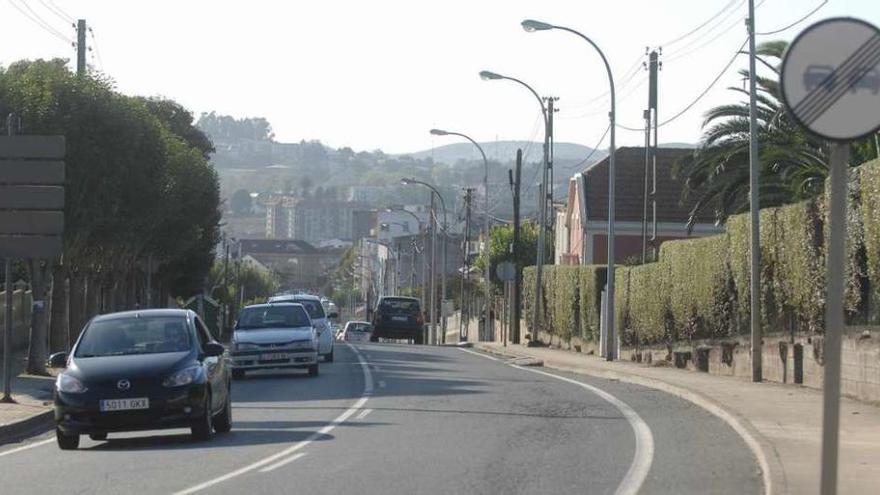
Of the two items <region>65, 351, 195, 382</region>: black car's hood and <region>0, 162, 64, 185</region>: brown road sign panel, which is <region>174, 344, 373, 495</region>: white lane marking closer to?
<region>65, 351, 195, 382</region>: black car's hood

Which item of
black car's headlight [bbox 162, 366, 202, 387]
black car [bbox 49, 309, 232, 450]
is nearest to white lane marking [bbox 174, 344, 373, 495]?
black car [bbox 49, 309, 232, 450]

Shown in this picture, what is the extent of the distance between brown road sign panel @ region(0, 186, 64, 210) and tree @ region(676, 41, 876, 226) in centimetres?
1602

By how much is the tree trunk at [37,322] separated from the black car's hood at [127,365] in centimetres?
1094

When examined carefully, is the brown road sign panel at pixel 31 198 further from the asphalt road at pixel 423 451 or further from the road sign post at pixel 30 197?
the asphalt road at pixel 423 451

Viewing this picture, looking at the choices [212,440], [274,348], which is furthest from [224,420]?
[274,348]

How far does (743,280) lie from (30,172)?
14167 millimetres

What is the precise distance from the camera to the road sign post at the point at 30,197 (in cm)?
2238

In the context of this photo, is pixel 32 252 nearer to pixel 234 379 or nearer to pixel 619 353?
pixel 234 379

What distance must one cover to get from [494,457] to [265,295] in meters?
132

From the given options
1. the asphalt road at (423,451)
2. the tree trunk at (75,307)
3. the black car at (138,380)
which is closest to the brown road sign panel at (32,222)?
the asphalt road at (423,451)

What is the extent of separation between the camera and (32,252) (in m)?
22.4

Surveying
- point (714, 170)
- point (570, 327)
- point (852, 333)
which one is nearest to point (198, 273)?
point (570, 327)

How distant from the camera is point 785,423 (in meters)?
17.8

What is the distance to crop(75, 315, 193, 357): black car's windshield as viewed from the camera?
674 inches
